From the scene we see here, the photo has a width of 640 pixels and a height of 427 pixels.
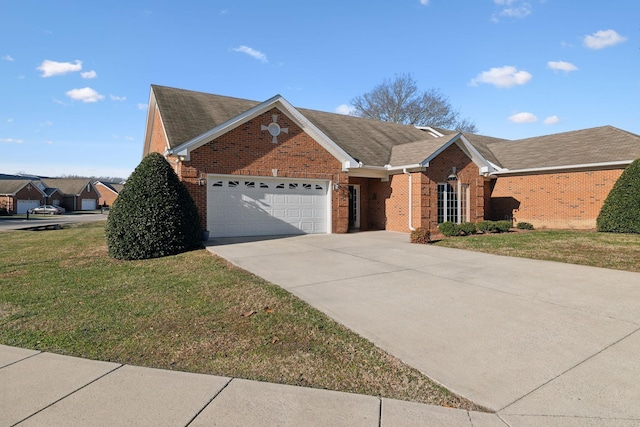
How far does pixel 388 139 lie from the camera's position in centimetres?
1989

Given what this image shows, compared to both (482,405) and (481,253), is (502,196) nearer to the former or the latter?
(481,253)

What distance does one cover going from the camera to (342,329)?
4.59 metres

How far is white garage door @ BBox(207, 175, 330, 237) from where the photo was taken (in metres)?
13.5

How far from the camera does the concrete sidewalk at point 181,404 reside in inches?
109

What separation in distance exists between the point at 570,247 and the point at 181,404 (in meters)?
11.8

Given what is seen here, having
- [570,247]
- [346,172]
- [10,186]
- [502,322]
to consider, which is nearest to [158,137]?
[346,172]

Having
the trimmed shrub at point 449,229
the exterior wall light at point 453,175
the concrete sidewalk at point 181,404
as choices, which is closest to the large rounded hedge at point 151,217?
the concrete sidewalk at point 181,404

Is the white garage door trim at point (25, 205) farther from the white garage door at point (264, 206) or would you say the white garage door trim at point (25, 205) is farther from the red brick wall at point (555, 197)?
the red brick wall at point (555, 197)

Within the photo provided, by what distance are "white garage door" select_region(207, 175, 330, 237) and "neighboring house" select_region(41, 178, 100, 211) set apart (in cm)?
6713

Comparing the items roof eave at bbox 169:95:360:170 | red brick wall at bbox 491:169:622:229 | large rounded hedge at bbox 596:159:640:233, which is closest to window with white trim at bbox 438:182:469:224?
red brick wall at bbox 491:169:622:229

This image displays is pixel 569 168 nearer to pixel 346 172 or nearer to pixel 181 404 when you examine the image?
pixel 346 172

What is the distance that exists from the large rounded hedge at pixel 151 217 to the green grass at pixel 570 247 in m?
8.27

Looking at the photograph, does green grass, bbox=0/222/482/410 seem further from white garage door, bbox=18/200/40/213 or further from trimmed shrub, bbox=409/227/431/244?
white garage door, bbox=18/200/40/213

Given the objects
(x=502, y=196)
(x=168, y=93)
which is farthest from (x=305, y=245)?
(x=502, y=196)
